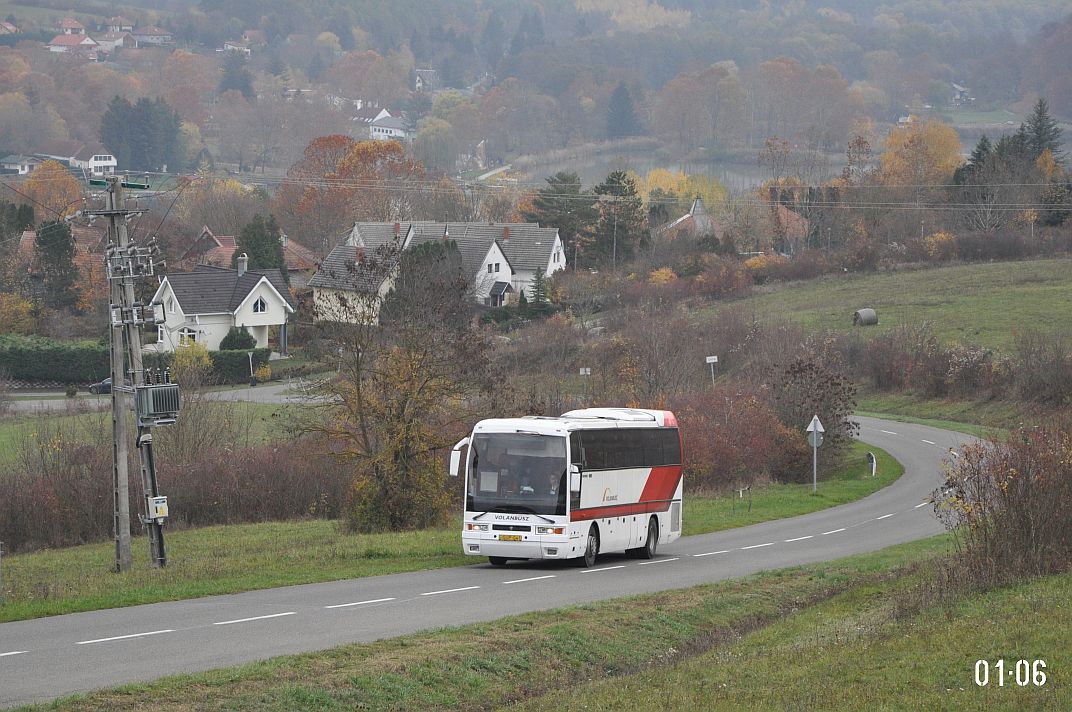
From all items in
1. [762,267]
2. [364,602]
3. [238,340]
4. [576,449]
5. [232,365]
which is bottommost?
[364,602]

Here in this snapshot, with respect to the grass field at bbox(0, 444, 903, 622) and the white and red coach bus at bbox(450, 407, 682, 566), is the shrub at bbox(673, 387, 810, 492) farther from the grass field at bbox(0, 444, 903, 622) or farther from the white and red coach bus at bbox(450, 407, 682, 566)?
the white and red coach bus at bbox(450, 407, 682, 566)

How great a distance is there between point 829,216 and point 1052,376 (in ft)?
214

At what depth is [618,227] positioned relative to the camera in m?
106

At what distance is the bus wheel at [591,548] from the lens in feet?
84.5

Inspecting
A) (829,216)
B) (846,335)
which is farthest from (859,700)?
(829,216)

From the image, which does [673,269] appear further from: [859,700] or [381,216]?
[859,700]

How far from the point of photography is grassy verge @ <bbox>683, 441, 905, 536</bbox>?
37.1 meters

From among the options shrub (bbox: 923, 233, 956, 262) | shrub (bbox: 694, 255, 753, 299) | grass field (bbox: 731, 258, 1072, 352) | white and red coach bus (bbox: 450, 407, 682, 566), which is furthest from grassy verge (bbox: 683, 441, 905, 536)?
→ shrub (bbox: 923, 233, 956, 262)

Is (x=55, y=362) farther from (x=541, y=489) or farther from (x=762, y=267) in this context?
(x=541, y=489)

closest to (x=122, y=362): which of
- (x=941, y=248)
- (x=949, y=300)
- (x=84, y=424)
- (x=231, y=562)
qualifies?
(x=231, y=562)

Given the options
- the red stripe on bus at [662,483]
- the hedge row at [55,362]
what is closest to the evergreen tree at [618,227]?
the hedge row at [55,362]

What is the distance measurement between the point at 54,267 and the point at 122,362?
244 feet

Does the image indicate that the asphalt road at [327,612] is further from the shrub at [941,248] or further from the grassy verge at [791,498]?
the shrub at [941,248]
